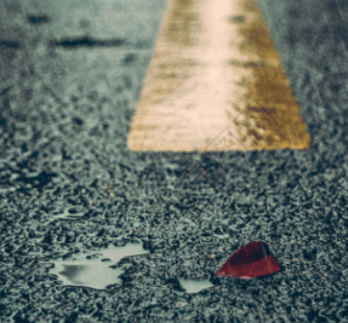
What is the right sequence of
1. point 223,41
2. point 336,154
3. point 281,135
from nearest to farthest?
1. point 336,154
2. point 281,135
3. point 223,41

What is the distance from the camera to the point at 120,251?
1282 mm

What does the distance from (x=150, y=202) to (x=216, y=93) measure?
2.86 feet

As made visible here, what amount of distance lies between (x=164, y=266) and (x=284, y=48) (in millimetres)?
1760

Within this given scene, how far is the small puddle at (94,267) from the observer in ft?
3.92

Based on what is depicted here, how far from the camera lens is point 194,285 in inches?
45.9

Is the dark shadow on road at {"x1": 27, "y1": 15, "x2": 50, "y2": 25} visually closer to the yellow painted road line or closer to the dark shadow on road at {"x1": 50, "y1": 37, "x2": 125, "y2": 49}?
the dark shadow on road at {"x1": 50, "y1": 37, "x2": 125, "y2": 49}

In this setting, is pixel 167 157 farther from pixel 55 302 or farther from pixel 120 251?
pixel 55 302

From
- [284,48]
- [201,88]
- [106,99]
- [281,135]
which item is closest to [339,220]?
[281,135]

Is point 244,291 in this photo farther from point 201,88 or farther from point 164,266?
point 201,88

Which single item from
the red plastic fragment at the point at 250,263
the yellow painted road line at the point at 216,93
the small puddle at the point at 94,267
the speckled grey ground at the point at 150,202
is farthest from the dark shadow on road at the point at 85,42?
the red plastic fragment at the point at 250,263

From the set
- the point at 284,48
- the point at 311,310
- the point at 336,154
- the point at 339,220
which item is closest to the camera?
the point at 311,310

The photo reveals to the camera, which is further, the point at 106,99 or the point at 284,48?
the point at 284,48

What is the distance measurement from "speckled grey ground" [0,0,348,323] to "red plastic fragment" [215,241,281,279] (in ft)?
0.07

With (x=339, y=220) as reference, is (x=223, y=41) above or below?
above
